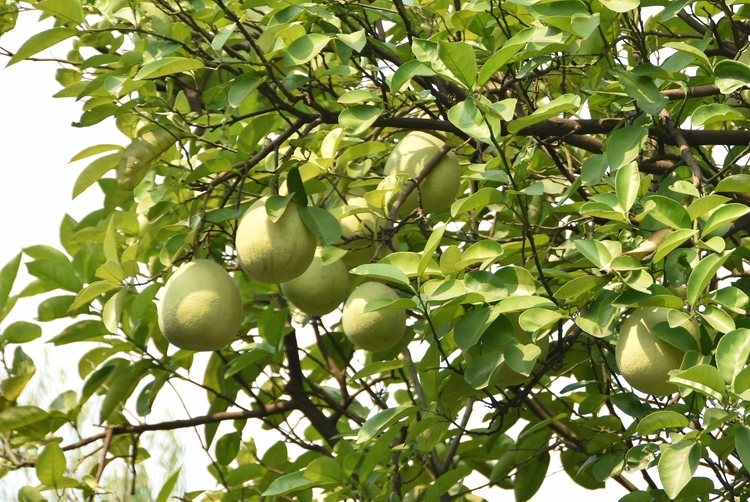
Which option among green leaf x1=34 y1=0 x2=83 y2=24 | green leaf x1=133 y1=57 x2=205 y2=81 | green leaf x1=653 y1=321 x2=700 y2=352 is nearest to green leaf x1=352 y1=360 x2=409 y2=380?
green leaf x1=653 y1=321 x2=700 y2=352

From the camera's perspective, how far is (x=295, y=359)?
2.51 metres

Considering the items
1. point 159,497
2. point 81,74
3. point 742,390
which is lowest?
point 159,497

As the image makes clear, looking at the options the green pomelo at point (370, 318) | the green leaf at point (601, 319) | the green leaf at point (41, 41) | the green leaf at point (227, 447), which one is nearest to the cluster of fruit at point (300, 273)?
the green pomelo at point (370, 318)

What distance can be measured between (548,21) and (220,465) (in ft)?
5.75

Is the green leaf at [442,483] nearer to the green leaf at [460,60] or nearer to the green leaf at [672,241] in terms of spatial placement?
the green leaf at [672,241]

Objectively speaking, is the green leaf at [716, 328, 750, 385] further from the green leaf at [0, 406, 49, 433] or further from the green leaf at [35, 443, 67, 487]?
the green leaf at [0, 406, 49, 433]

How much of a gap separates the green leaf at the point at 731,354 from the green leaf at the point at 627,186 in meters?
0.25

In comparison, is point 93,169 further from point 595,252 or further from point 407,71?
point 595,252

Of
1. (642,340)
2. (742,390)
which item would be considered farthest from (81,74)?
(742,390)

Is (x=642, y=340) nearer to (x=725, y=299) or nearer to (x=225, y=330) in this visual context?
(x=725, y=299)

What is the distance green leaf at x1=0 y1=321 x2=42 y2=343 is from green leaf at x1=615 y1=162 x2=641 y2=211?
1.45 m

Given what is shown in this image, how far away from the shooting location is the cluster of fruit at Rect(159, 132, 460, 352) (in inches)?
59.8

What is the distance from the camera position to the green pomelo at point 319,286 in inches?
66.7

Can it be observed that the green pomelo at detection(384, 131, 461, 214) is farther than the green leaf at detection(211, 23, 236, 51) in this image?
Yes
